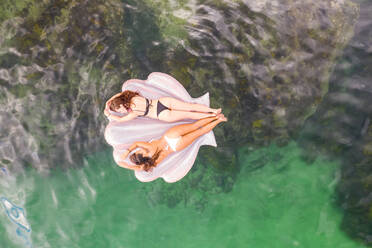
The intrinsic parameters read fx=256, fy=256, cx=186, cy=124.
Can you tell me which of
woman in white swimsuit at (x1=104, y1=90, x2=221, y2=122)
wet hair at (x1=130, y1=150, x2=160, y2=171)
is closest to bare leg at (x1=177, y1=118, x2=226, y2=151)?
woman in white swimsuit at (x1=104, y1=90, x2=221, y2=122)

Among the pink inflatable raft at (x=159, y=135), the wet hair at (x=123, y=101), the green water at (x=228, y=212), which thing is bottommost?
the green water at (x=228, y=212)

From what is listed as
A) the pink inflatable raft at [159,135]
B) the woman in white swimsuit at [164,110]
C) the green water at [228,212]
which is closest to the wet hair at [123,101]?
the woman in white swimsuit at [164,110]

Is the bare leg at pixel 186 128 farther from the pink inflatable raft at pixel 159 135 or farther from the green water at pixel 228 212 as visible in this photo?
the green water at pixel 228 212

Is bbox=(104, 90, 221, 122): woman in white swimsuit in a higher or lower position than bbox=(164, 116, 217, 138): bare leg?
higher

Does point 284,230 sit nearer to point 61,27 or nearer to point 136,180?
point 136,180

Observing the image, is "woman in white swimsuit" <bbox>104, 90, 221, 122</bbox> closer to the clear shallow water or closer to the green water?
the clear shallow water

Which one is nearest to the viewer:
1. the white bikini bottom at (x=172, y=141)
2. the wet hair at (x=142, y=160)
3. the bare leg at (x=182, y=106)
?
the wet hair at (x=142, y=160)

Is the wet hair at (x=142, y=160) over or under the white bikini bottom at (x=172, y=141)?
under
